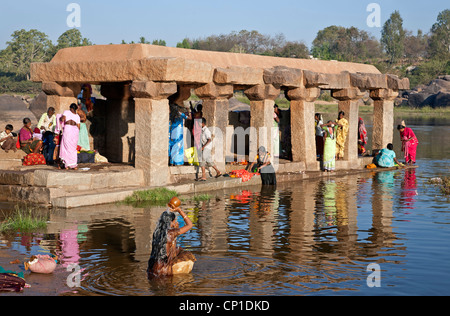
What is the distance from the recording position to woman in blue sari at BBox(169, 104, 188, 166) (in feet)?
45.5

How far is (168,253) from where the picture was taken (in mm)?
7078

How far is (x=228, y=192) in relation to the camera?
1326 centimetres

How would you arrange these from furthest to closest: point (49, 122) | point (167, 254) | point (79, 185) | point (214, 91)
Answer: point (49, 122)
point (214, 91)
point (79, 185)
point (167, 254)

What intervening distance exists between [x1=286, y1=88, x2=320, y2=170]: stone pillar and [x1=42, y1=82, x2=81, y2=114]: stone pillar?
475 centimetres

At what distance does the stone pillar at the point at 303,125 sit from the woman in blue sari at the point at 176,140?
2.90 meters

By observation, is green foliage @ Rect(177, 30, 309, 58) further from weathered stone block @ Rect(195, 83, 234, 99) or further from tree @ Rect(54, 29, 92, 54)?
weathered stone block @ Rect(195, 83, 234, 99)

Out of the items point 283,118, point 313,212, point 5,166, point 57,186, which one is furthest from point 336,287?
point 283,118

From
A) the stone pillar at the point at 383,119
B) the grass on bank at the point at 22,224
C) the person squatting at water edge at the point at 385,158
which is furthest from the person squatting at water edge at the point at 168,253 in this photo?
the stone pillar at the point at 383,119

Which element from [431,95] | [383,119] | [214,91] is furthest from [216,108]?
[431,95]

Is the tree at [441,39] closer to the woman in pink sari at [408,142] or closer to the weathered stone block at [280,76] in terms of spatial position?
the woman in pink sari at [408,142]

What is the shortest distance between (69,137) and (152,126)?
1.48 meters

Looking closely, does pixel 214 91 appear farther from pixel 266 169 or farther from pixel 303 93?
pixel 303 93

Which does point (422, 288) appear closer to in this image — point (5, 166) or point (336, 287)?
point (336, 287)

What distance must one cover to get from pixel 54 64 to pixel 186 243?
615cm
